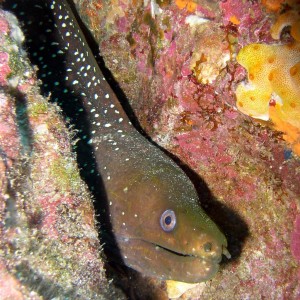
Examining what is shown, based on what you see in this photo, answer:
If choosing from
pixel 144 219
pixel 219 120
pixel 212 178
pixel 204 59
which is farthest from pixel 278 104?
Result: pixel 144 219

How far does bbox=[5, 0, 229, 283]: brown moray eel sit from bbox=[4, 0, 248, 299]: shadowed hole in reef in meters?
0.02

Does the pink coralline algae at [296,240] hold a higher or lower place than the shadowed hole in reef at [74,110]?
lower

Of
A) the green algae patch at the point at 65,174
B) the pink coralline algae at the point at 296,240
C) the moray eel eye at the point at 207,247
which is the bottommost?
the pink coralline algae at the point at 296,240

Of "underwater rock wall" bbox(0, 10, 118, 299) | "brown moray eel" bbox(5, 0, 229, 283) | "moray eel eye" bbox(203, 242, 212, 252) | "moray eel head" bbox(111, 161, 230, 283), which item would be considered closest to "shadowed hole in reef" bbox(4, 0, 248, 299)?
"brown moray eel" bbox(5, 0, 229, 283)

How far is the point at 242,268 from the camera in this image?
406 cm

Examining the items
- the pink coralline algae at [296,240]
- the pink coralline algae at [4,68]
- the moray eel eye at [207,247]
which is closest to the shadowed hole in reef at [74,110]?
the pink coralline algae at [296,240]

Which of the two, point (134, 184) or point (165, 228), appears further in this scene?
point (134, 184)

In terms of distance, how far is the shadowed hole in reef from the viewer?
11.5 feet

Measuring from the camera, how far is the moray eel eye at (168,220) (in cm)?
283

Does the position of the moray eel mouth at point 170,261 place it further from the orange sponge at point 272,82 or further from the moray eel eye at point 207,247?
the orange sponge at point 272,82

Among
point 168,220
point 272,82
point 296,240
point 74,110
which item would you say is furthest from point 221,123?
point 296,240

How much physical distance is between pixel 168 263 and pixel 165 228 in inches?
12.8

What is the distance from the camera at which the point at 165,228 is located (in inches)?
113

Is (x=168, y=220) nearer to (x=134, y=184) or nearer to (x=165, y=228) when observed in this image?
(x=165, y=228)
